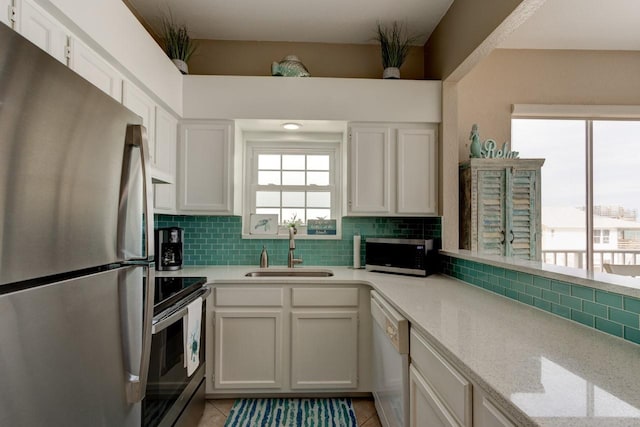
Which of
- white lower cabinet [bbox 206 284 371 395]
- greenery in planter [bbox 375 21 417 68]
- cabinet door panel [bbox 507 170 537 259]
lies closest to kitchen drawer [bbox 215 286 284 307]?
white lower cabinet [bbox 206 284 371 395]

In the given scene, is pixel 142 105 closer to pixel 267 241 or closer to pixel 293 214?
pixel 267 241

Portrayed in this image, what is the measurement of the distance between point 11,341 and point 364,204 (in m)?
2.34

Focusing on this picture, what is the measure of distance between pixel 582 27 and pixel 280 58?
2.47 m

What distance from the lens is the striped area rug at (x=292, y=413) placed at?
2.20 meters

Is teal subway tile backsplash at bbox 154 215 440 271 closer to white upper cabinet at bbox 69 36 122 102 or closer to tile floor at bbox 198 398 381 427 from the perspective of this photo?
tile floor at bbox 198 398 381 427

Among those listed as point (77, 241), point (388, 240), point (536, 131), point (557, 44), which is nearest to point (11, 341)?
point (77, 241)

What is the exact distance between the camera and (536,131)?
10.8ft

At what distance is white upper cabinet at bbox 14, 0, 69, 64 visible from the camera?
1189mm

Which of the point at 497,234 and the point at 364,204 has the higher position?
the point at 364,204

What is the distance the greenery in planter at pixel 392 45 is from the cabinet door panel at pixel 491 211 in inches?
42.8

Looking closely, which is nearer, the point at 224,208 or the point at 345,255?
Result: the point at 224,208

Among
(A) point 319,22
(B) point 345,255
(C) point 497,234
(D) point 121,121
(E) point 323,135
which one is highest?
(A) point 319,22

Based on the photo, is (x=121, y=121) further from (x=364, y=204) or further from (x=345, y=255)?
(x=345, y=255)

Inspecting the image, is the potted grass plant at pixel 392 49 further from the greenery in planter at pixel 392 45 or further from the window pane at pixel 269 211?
the window pane at pixel 269 211
